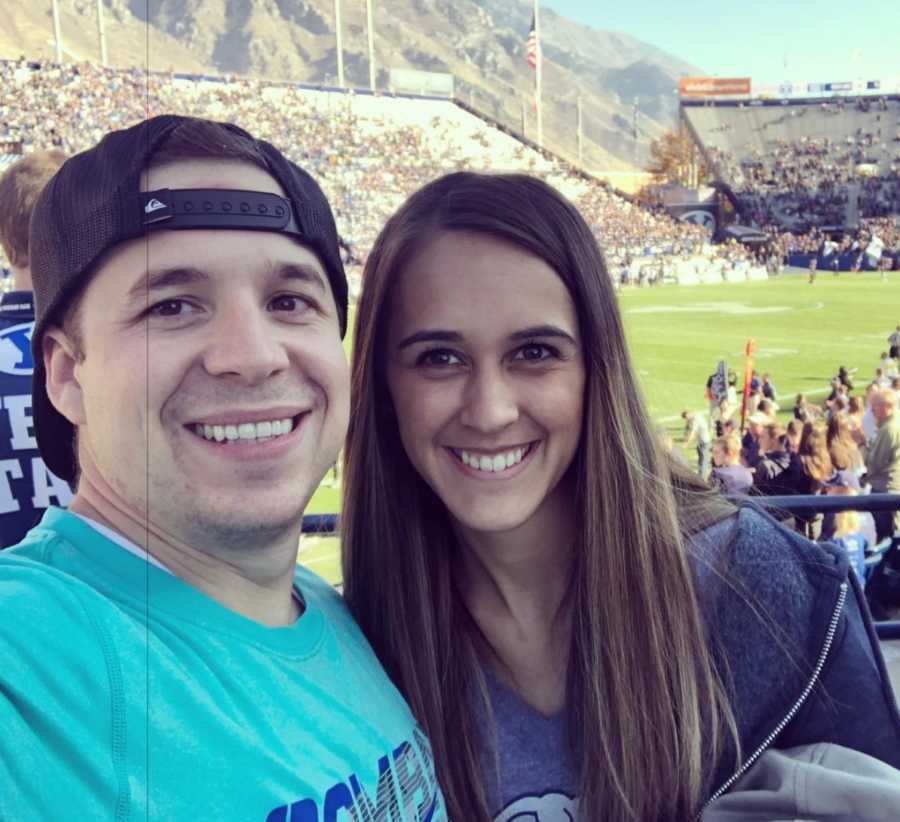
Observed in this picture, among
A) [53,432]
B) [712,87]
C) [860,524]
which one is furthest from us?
[712,87]

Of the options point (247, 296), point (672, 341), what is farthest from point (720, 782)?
point (672, 341)

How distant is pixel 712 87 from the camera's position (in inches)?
2130

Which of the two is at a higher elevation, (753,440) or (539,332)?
(539,332)

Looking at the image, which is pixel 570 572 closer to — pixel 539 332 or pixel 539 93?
pixel 539 332

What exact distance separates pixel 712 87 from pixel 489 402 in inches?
2305

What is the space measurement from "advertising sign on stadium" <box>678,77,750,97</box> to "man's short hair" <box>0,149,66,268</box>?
55171 mm

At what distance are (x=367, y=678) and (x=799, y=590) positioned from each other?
27.0 inches

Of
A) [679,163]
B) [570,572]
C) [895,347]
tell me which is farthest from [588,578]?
[679,163]

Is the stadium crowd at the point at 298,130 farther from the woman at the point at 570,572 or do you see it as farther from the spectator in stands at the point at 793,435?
the spectator in stands at the point at 793,435

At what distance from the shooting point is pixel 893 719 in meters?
1.30

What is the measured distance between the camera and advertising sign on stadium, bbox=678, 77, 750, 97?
53312 mm

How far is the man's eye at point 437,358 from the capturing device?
146cm

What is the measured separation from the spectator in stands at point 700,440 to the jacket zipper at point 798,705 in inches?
186

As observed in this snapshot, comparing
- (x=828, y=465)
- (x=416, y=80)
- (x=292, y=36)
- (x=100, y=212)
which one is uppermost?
(x=416, y=80)
